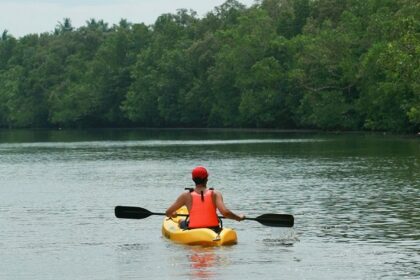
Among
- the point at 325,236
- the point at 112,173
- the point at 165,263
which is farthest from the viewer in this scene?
the point at 112,173

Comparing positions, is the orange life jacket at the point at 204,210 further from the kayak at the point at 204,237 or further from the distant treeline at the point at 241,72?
the distant treeline at the point at 241,72

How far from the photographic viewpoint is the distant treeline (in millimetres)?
→ 99188

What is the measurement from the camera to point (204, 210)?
26.2 m

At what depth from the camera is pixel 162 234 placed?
29.7 meters

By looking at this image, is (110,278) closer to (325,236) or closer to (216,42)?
(325,236)

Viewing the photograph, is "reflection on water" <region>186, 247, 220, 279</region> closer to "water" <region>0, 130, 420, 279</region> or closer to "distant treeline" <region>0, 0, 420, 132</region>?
"water" <region>0, 130, 420, 279</region>

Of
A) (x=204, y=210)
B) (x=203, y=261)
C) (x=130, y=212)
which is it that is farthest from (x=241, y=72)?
(x=203, y=261)

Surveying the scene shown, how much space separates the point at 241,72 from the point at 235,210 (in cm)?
9427

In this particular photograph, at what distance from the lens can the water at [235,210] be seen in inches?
944

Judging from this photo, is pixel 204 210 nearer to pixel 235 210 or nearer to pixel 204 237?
pixel 204 237

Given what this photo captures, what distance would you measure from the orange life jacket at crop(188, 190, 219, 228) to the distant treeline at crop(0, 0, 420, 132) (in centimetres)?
5716

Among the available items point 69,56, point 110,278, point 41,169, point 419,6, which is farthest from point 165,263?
point 69,56

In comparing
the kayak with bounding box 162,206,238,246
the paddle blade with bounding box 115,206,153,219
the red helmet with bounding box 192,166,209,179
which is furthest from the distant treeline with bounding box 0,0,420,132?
the red helmet with bounding box 192,166,209,179

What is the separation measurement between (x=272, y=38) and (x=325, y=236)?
10373 centimetres
